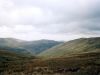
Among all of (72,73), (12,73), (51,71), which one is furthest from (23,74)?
(72,73)

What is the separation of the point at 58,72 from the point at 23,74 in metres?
18.3

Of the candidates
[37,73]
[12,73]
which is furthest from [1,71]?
[37,73]

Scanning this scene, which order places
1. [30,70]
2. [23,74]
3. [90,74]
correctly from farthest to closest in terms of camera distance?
1. [30,70]
2. [23,74]
3. [90,74]

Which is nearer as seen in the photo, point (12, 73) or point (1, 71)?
point (12, 73)

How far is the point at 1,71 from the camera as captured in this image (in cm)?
Result: 12875

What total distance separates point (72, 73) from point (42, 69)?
61.3 ft

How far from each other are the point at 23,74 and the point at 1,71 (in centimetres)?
1682

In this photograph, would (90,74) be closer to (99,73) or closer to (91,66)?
(99,73)

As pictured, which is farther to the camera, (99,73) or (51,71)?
(51,71)

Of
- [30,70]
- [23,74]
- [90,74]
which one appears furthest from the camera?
[30,70]

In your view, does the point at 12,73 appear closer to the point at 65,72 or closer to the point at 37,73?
the point at 37,73

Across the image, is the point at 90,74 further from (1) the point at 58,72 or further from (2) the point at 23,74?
(2) the point at 23,74

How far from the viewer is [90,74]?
4390 inches

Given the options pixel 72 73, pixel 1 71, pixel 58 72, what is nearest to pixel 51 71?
pixel 58 72
